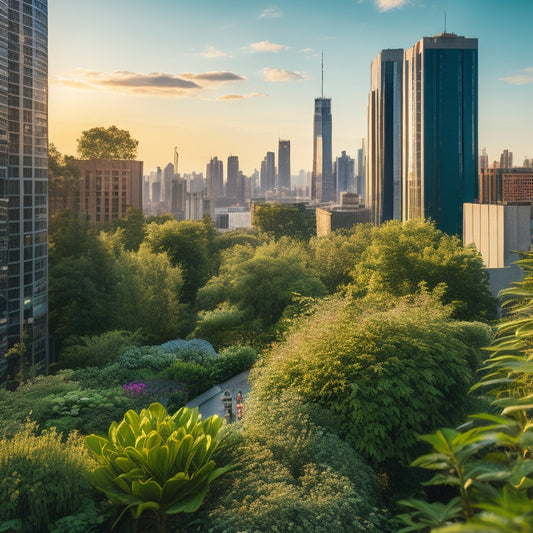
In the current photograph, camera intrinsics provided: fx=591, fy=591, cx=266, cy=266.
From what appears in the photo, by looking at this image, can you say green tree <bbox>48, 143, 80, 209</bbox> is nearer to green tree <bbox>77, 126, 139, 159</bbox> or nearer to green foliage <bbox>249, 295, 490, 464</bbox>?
green tree <bbox>77, 126, 139, 159</bbox>

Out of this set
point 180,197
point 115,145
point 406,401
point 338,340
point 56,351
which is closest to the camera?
point 406,401

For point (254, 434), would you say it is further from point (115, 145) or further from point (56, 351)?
point (115, 145)

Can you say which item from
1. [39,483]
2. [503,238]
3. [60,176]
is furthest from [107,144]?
[39,483]

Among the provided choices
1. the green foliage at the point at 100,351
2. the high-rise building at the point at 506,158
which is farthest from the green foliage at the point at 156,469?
the high-rise building at the point at 506,158

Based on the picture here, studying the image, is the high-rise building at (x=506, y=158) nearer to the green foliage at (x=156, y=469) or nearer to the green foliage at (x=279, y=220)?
the green foliage at (x=279, y=220)

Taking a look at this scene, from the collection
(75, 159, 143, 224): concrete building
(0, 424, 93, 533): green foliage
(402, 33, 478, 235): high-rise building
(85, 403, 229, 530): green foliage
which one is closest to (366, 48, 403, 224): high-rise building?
(402, 33, 478, 235): high-rise building

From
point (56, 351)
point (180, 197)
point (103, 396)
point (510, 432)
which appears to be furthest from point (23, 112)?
point (180, 197)
